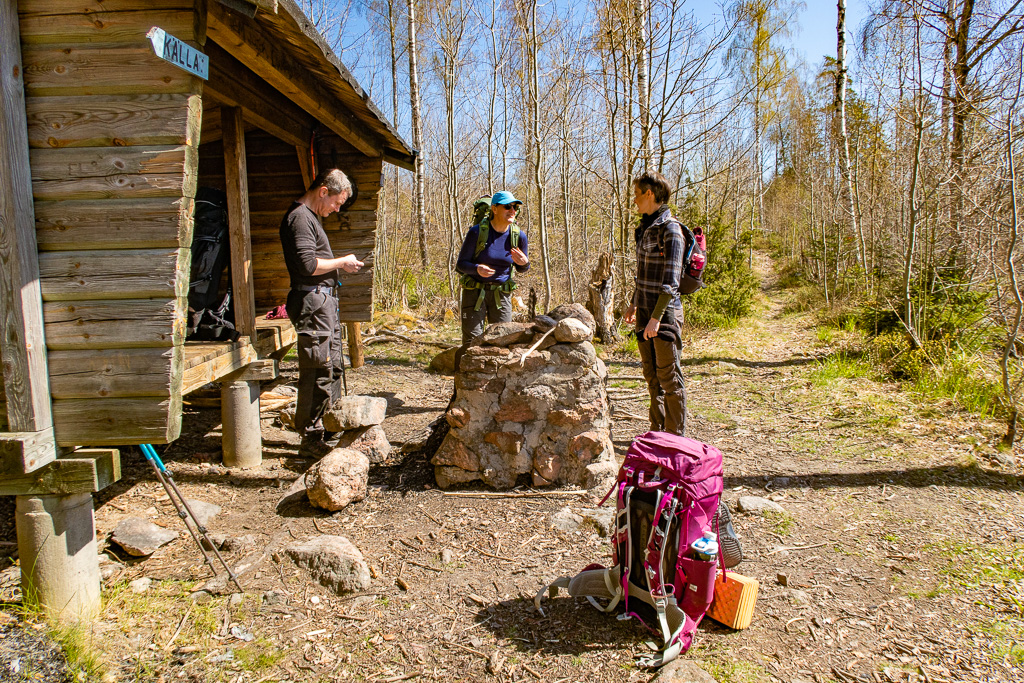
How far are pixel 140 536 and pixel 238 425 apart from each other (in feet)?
4.49

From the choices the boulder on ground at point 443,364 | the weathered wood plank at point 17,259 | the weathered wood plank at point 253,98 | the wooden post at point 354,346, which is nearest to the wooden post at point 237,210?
the weathered wood plank at point 253,98

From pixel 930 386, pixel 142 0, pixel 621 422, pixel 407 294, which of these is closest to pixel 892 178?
pixel 930 386

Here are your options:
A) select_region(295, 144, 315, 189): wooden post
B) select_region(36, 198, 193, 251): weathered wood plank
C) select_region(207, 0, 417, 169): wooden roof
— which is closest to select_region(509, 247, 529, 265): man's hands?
select_region(207, 0, 417, 169): wooden roof

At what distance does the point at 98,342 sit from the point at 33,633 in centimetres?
129

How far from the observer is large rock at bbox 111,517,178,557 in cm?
347

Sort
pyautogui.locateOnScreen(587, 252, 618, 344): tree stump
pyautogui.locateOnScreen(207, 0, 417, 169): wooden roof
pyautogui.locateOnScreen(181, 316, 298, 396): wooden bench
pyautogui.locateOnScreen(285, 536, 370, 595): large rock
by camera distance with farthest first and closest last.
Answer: pyautogui.locateOnScreen(587, 252, 618, 344): tree stump, pyautogui.locateOnScreen(181, 316, 298, 396): wooden bench, pyautogui.locateOnScreen(285, 536, 370, 595): large rock, pyautogui.locateOnScreen(207, 0, 417, 169): wooden roof

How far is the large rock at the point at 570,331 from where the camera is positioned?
4.26 metres

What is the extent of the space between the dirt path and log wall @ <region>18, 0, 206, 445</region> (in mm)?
987

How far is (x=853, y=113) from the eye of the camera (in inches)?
603

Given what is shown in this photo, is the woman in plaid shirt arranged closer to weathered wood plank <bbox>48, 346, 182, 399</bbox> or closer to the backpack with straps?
the backpack with straps

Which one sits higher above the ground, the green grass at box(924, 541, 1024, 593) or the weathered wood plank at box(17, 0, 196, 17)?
the weathered wood plank at box(17, 0, 196, 17)

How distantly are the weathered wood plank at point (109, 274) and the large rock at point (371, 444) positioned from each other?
2.04m

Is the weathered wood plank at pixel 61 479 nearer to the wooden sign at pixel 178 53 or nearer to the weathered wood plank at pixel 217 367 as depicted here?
the weathered wood plank at pixel 217 367

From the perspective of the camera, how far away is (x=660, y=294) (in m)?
4.19
